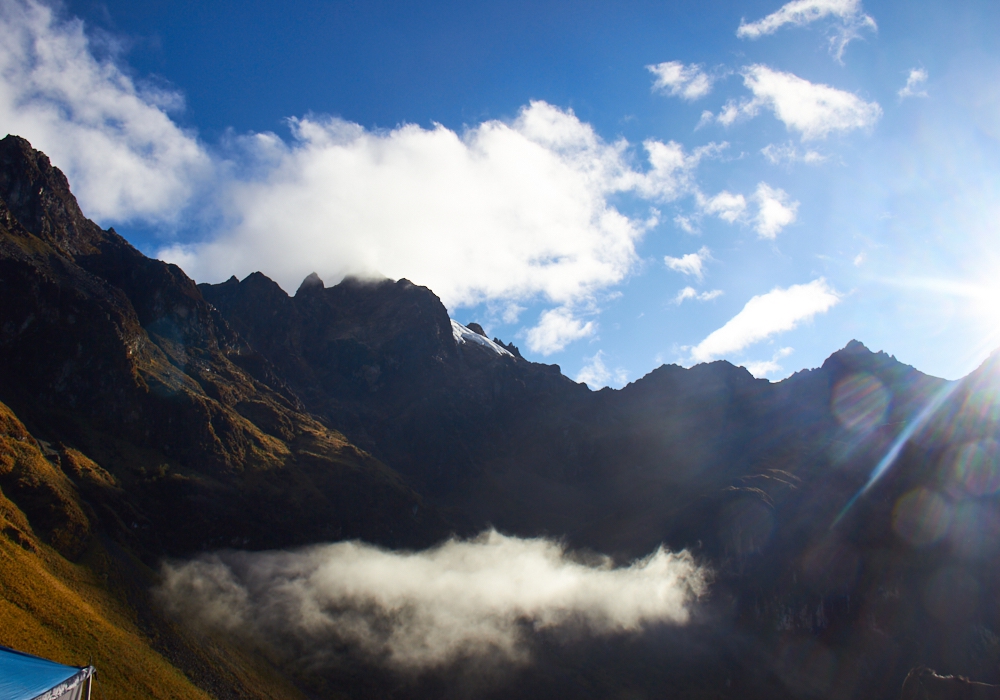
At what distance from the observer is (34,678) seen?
133 ft

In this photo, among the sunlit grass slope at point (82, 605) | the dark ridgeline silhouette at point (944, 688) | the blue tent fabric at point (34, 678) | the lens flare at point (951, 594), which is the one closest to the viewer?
the blue tent fabric at point (34, 678)

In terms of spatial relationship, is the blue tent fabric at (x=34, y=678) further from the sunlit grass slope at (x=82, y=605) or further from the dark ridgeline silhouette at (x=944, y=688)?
the dark ridgeline silhouette at (x=944, y=688)

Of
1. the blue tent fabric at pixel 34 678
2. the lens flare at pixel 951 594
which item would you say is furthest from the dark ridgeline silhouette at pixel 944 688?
the blue tent fabric at pixel 34 678

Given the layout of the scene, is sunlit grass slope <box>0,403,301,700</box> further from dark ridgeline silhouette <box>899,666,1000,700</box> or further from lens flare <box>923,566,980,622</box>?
lens flare <box>923,566,980,622</box>

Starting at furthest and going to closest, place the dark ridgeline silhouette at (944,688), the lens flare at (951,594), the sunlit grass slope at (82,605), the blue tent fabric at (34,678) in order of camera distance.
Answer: the lens flare at (951,594), the dark ridgeline silhouette at (944,688), the sunlit grass slope at (82,605), the blue tent fabric at (34,678)

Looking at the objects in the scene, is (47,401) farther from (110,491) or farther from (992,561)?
(992,561)

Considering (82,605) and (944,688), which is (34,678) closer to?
(82,605)

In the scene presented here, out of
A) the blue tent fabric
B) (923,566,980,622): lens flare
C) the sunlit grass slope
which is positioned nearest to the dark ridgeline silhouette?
(923,566,980,622): lens flare

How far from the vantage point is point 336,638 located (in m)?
161

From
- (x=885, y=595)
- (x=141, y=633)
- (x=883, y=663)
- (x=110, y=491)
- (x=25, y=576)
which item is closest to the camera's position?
(x=25, y=576)

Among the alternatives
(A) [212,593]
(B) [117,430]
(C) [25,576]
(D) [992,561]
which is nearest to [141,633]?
(C) [25,576]

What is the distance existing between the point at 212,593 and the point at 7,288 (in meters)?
124

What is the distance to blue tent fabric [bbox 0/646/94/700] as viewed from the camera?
3887 cm

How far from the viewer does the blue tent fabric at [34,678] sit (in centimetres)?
3887
